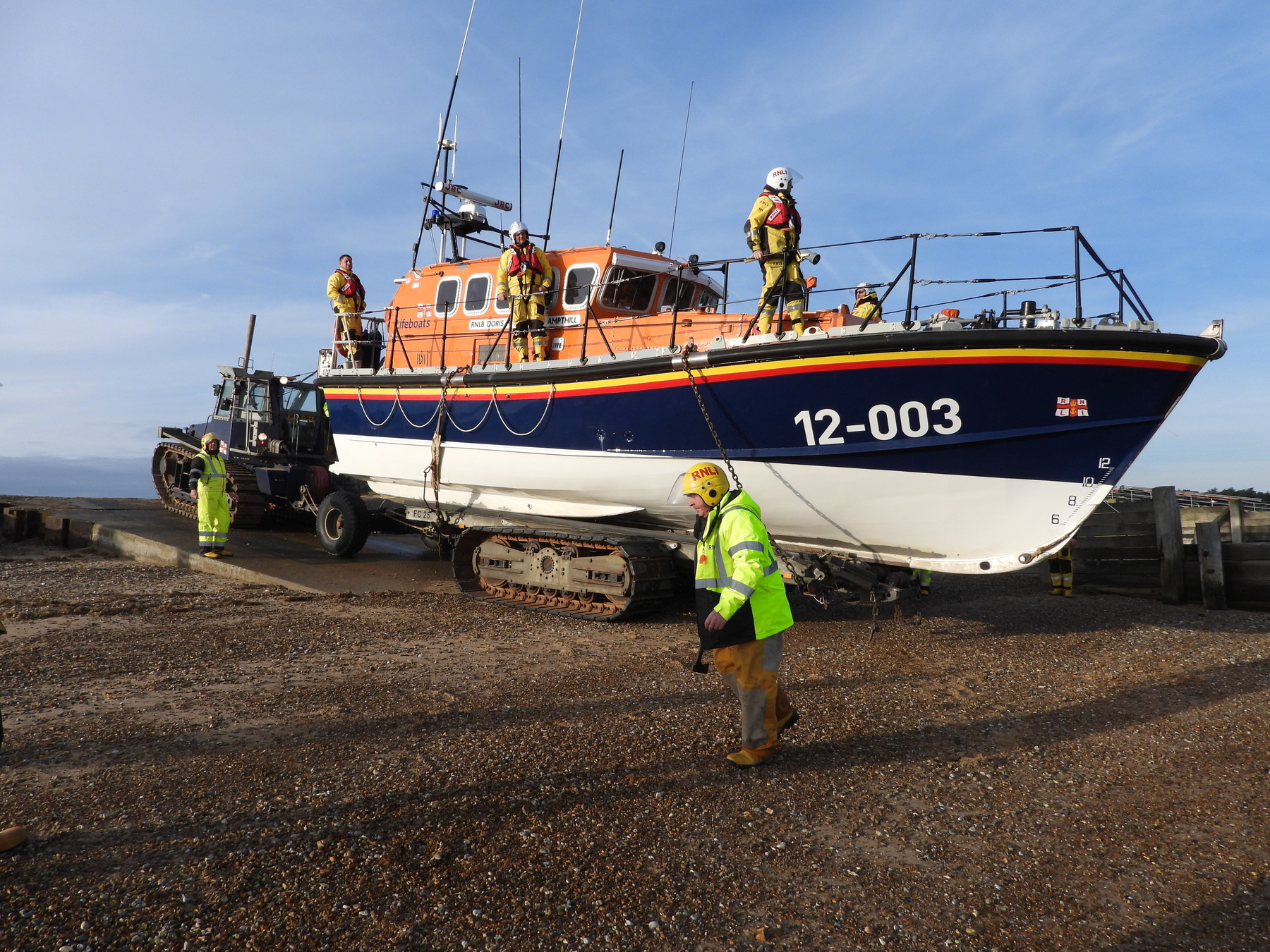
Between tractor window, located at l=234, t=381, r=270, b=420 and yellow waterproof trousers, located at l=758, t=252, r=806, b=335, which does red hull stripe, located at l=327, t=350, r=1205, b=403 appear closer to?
yellow waterproof trousers, located at l=758, t=252, r=806, b=335

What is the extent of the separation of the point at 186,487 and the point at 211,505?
16.4 ft

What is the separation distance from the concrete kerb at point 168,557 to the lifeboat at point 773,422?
1905 millimetres

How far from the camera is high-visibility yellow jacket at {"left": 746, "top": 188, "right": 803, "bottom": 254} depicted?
6137 mm

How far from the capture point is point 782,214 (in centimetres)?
614

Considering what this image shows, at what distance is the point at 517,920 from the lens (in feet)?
7.69

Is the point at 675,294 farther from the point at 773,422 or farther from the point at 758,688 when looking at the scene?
the point at 758,688

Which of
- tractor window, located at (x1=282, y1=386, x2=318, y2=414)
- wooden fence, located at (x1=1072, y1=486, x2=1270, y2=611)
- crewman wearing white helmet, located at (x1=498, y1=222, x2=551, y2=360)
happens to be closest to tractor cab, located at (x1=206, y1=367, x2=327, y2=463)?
tractor window, located at (x1=282, y1=386, x2=318, y2=414)

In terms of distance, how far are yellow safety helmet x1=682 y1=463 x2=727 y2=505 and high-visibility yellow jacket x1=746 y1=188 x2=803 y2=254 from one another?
2.96 metres

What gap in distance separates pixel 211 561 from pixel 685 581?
5.61 metres

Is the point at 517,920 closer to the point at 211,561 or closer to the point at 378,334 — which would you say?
the point at 211,561

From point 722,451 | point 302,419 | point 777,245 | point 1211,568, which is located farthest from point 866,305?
point 302,419

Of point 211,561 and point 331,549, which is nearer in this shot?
point 211,561

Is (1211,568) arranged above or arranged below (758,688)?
above

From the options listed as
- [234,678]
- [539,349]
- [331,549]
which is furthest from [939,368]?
[331,549]
